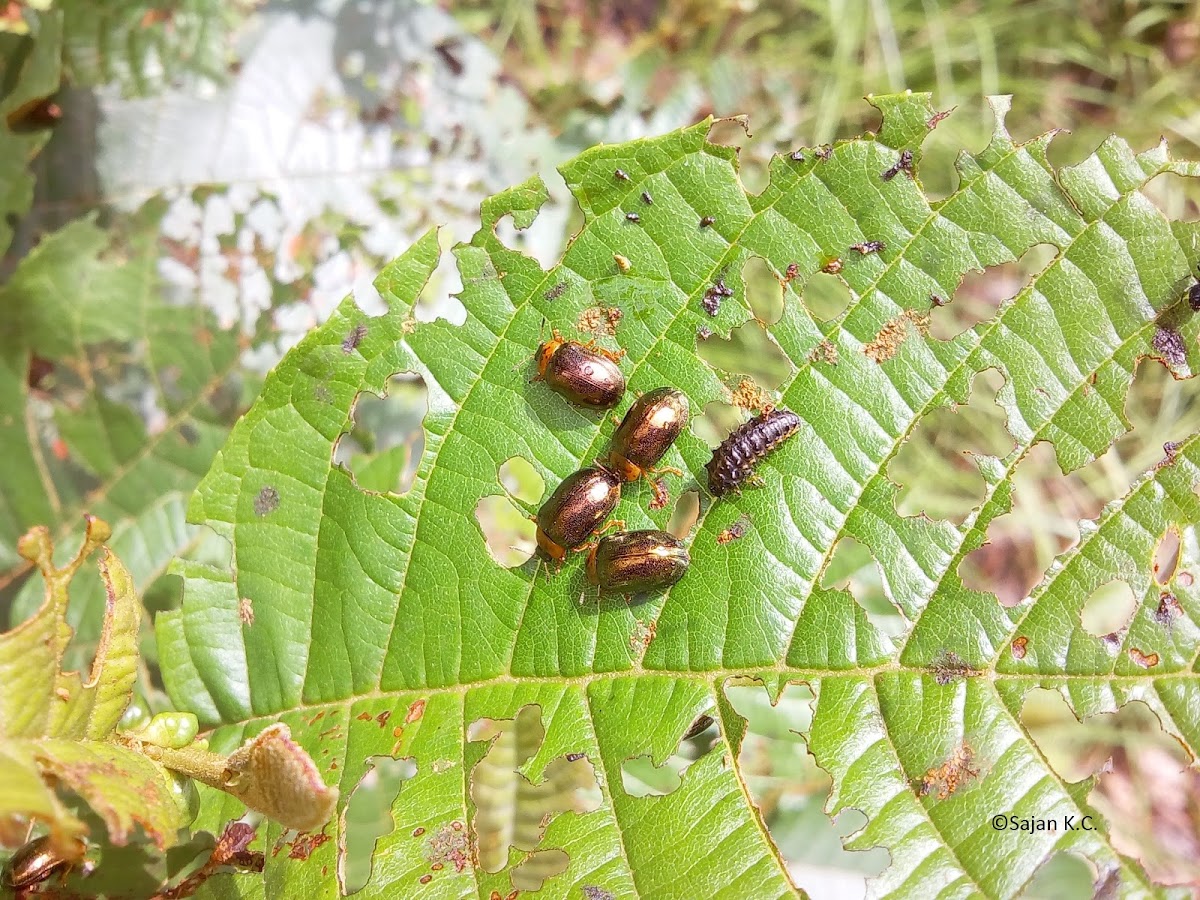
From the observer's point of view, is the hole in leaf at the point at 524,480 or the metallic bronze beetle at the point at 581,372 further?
the hole in leaf at the point at 524,480

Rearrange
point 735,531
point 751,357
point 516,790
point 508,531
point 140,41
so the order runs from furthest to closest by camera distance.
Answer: point 751,357 < point 508,531 < point 140,41 < point 516,790 < point 735,531

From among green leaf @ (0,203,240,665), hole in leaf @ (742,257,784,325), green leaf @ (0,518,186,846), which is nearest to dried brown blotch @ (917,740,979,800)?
green leaf @ (0,518,186,846)

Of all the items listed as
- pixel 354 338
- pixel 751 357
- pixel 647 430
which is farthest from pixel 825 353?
pixel 751 357

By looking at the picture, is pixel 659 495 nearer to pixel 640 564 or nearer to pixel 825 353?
pixel 640 564

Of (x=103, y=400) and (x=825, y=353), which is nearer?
(x=825, y=353)

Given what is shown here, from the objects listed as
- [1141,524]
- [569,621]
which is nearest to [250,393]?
[569,621]

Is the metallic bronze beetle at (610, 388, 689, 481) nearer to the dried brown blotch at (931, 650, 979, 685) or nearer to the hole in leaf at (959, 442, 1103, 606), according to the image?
the dried brown blotch at (931, 650, 979, 685)

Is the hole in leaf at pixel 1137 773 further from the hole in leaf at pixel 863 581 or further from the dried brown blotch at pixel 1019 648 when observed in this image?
the dried brown blotch at pixel 1019 648

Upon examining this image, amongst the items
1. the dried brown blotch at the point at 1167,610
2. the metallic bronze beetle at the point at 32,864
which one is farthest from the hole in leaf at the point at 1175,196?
the metallic bronze beetle at the point at 32,864
